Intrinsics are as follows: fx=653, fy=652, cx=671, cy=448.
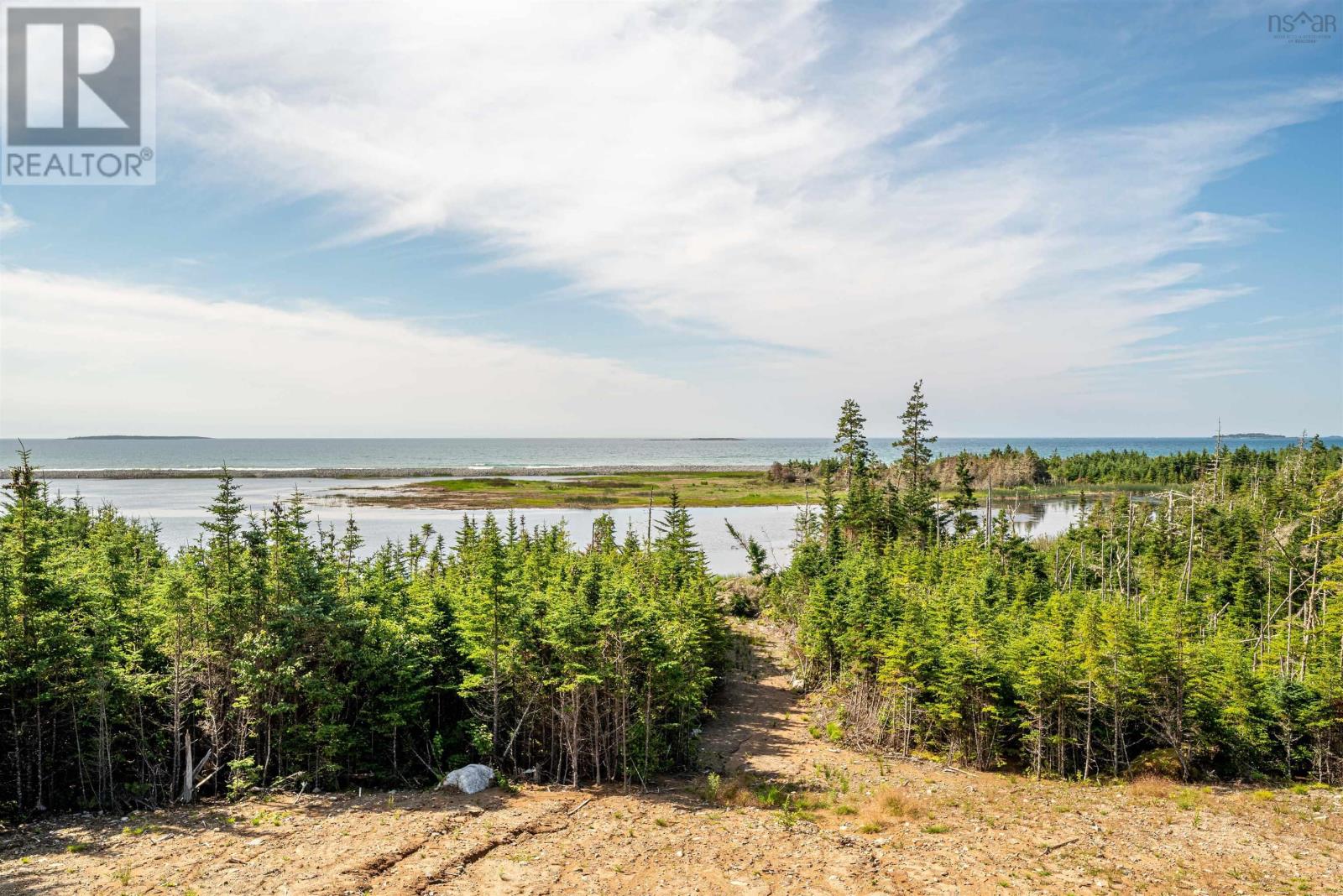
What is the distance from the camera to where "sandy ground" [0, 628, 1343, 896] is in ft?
35.0

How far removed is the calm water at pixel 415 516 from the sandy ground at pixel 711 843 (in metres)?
32.6

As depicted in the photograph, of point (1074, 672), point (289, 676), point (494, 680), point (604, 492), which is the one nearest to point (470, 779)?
point (494, 680)

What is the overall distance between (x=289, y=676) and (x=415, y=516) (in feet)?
198

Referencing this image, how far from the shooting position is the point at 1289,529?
129 feet

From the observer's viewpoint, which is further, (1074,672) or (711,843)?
(1074,672)

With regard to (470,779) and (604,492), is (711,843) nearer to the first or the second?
(470,779)

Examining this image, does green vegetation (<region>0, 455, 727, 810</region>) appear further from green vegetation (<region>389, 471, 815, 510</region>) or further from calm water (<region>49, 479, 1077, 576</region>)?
green vegetation (<region>389, 471, 815, 510</region>)

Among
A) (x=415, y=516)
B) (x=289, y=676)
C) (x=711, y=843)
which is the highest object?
(x=289, y=676)

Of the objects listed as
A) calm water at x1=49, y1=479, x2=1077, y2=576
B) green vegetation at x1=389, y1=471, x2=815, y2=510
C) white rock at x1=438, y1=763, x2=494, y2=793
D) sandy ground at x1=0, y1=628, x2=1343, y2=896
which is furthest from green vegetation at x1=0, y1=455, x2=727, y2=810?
green vegetation at x1=389, y1=471, x2=815, y2=510

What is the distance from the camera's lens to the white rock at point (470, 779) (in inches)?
592

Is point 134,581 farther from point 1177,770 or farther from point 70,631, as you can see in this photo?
point 1177,770

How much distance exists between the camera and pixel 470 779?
49.9 feet

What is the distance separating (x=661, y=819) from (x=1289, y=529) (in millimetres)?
45637

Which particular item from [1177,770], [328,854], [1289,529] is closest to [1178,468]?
[1289,529]
